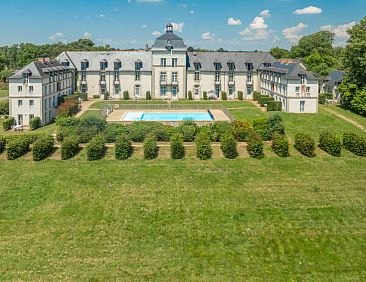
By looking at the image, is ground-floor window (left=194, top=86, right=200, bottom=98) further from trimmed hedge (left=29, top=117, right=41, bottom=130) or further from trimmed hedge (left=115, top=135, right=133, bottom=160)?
trimmed hedge (left=115, top=135, right=133, bottom=160)

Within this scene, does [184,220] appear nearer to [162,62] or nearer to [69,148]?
[69,148]

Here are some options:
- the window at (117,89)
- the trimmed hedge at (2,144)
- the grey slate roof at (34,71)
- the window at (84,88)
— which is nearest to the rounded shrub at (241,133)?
the trimmed hedge at (2,144)

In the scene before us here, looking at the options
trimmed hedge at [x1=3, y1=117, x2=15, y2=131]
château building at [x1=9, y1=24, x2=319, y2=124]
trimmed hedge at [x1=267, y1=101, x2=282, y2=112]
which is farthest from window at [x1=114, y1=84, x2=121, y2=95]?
trimmed hedge at [x1=267, y1=101, x2=282, y2=112]

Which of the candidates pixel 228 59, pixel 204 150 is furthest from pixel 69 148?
pixel 228 59

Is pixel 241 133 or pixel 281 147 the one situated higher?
pixel 241 133

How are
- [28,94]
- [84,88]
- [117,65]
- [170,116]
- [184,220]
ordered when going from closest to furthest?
[184,220], [28,94], [170,116], [117,65], [84,88]

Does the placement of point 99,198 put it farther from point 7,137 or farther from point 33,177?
point 7,137
